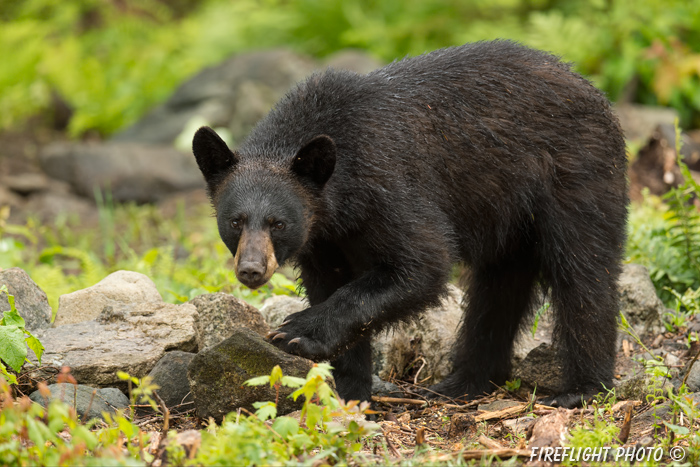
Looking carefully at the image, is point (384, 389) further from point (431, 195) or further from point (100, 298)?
point (100, 298)

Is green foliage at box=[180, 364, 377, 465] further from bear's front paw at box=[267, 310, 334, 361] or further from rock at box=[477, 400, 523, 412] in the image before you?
rock at box=[477, 400, 523, 412]

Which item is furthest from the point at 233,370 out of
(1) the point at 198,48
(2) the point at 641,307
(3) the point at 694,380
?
(1) the point at 198,48

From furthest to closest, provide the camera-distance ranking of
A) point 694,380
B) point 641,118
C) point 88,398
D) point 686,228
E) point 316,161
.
→ point 641,118
point 686,228
point 694,380
point 316,161
point 88,398

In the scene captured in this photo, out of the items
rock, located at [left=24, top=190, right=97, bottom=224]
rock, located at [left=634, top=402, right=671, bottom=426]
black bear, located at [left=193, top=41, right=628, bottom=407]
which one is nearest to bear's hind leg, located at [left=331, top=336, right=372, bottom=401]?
black bear, located at [left=193, top=41, right=628, bottom=407]

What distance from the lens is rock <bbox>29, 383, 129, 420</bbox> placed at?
4578 millimetres

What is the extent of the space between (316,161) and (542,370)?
246 centimetres

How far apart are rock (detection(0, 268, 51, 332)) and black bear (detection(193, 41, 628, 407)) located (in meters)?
1.65

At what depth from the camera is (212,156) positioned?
4961 millimetres

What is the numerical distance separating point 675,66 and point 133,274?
34.1 feet

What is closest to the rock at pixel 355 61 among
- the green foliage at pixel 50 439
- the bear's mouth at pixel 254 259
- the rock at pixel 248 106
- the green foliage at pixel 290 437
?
the rock at pixel 248 106

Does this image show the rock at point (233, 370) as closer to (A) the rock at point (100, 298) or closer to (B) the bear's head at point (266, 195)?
(B) the bear's head at point (266, 195)

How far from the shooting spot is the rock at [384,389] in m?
5.72

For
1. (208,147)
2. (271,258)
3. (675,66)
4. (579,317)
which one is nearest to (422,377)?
(579,317)

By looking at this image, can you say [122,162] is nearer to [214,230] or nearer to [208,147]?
[214,230]
